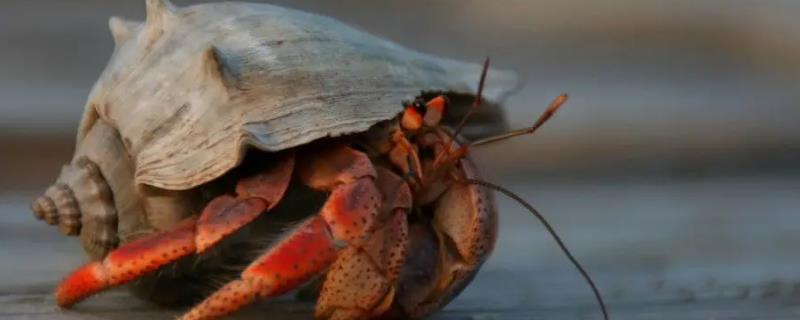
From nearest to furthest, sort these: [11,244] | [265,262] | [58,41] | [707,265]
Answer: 1. [265,262]
2. [707,265]
3. [11,244]
4. [58,41]

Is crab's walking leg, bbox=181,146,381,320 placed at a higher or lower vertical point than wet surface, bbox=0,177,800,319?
higher

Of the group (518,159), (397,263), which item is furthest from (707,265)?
(397,263)

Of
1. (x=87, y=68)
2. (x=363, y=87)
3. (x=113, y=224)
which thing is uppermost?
(x=363, y=87)

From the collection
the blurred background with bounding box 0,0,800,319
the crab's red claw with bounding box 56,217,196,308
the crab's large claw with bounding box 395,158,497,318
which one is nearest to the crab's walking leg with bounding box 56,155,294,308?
the crab's red claw with bounding box 56,217,196,308

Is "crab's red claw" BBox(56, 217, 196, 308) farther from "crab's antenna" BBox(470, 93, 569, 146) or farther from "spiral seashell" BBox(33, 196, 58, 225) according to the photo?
"crab's antenna" BBox(470, 93, 569, 146)

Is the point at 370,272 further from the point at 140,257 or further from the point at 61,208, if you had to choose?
the point at 61,208

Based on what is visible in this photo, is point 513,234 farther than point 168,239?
Yes

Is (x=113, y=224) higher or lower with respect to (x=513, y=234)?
higher

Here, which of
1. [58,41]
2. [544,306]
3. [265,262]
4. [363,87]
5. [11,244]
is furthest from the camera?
[58,41]

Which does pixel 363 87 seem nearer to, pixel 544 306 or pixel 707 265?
pixel 544 306
